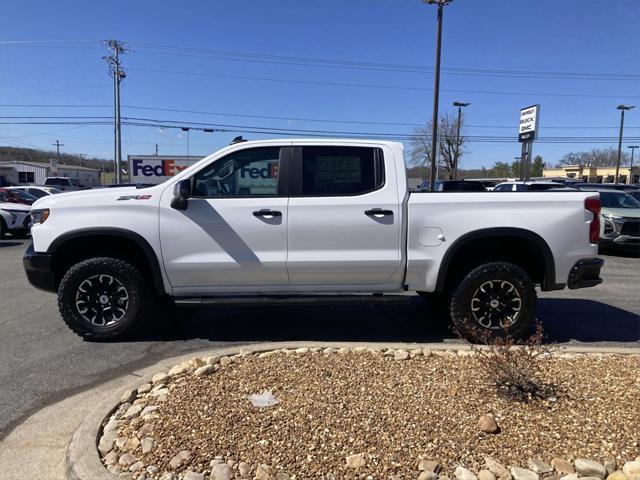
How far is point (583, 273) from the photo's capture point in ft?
16.5

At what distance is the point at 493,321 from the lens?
514 centimetres

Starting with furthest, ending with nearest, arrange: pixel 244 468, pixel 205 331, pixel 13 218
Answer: pixel 13 218 → pixel 205 331 → pixel 244 468

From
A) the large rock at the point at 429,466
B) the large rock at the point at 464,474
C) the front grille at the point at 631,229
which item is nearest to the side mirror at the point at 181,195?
the large rock at the point at 429,466

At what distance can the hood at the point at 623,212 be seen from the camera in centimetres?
1240

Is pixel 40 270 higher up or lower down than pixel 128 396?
higher up

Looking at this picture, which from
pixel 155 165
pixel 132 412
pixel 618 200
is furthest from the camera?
pixel 155 165

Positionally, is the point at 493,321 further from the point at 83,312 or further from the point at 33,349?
the point at 33,349

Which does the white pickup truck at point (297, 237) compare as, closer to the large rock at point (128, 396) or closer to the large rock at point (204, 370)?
the large rock at point (204, 370)

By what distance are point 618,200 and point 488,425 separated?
42.0ft

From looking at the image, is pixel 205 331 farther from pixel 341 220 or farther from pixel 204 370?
pixel 341 220

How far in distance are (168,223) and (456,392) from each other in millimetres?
3042

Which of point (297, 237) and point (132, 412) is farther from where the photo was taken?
point (297, 237)

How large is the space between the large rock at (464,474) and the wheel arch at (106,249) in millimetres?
3357

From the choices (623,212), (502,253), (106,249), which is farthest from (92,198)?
(623,212)
